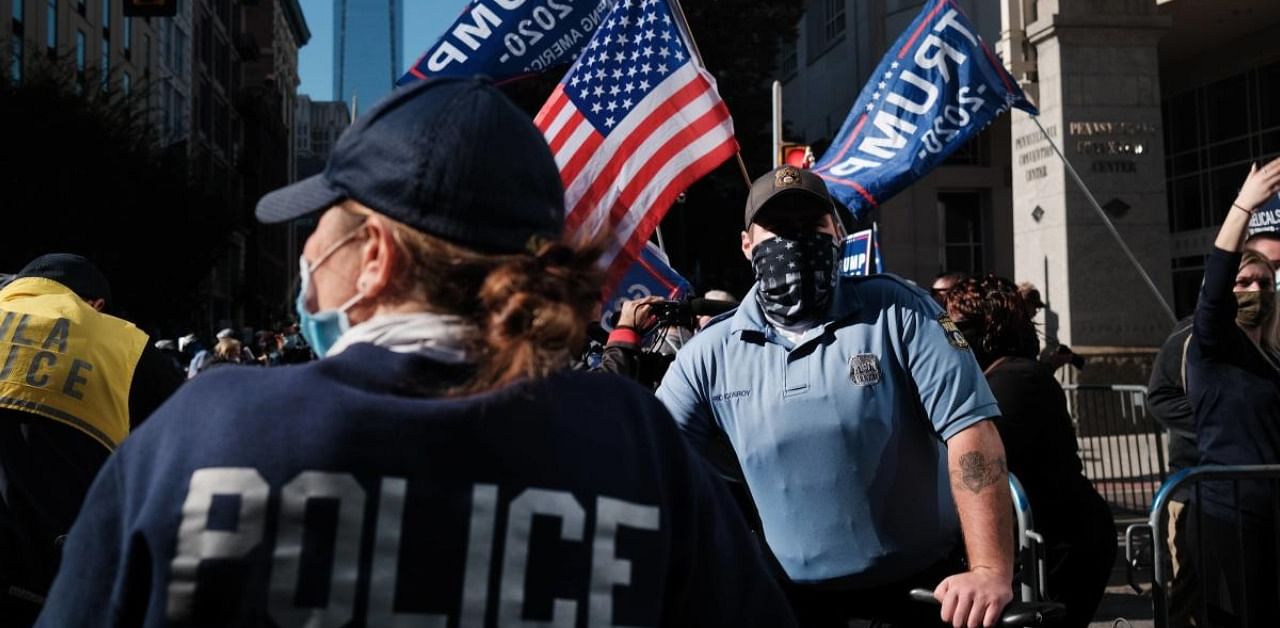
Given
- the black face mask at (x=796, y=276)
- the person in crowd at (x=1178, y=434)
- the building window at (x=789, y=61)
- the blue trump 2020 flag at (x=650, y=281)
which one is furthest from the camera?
the building window at (x=789, y=61)

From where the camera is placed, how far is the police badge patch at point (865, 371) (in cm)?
313

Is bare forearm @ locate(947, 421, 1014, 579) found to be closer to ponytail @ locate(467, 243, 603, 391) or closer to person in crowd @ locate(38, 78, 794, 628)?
person in crowd @ locate(38, 78, 794, 628)

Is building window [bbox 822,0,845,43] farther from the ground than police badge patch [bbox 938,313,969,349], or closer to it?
farther from the ground

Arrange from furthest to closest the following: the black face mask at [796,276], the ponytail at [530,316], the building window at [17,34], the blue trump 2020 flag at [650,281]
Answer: the building window at [17,34] < the blue trump 2020 flag at [650,281] < the black face mask at [796,276] < the ponytail at [530,316]

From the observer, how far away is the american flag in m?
6.79

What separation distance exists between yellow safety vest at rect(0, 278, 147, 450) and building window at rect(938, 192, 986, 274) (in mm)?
23202

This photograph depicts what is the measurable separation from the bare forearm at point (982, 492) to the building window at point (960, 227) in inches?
930

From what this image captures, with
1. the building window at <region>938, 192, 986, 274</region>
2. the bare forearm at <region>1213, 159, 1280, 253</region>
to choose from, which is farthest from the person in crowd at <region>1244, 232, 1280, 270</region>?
the building window at <region>938, 192, 986, 274</region>

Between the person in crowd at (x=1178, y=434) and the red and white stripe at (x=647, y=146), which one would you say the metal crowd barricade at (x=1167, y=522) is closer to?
the person in crowd at (x=1178, y=434)

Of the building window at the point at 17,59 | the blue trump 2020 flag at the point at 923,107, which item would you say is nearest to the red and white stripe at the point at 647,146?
the blue trump 2020 flag at the point at 923,107

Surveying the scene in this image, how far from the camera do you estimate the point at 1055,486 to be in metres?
4.45

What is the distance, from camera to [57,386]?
13.5ft

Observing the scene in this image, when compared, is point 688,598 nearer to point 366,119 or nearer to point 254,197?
point 366,119

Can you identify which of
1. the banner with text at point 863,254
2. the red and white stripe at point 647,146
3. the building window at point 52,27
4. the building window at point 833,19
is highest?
the building window at point 52,27
